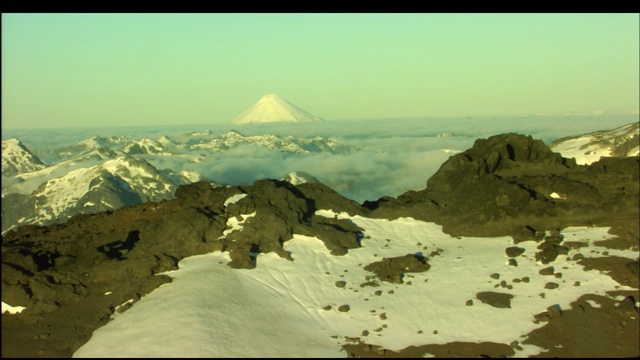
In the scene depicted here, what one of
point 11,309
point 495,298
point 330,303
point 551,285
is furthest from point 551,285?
point 11,309

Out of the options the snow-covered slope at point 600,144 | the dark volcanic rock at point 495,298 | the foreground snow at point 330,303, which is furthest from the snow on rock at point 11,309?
the snow-covered slope at point 600,144

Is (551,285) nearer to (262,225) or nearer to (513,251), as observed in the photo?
(513,251)

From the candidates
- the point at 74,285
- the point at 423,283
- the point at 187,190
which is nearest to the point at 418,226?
the point at 423,283

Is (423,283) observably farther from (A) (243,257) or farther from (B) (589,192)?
(B) (589,192)

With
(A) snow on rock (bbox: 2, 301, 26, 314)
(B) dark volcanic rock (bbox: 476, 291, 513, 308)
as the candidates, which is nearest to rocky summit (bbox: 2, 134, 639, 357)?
(A) snow on rock (bbox: 2, 301, 26, 314)

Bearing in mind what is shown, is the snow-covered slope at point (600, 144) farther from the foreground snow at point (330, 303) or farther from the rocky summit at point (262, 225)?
the foreground snow at point (330, 303)

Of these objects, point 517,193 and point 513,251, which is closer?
point 513,251
